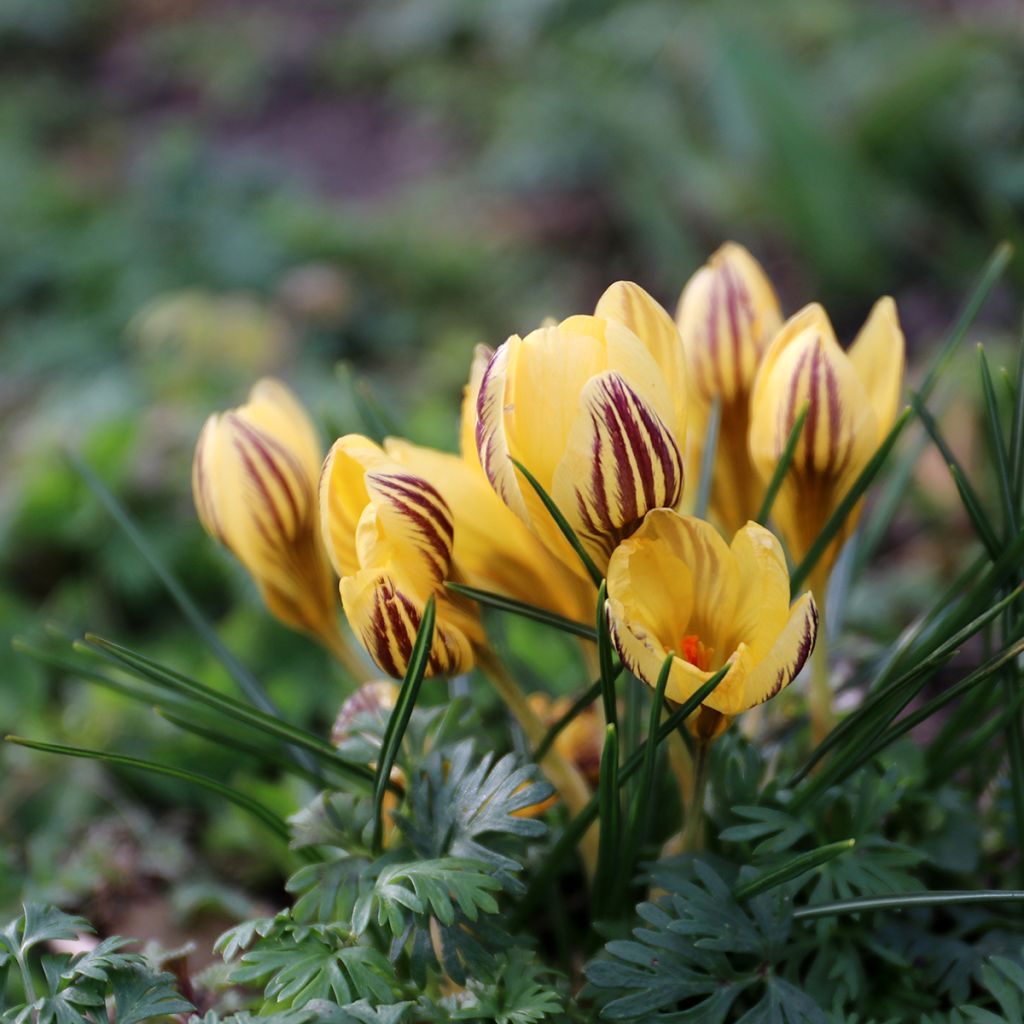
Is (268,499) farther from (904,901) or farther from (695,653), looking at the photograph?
(904,901)

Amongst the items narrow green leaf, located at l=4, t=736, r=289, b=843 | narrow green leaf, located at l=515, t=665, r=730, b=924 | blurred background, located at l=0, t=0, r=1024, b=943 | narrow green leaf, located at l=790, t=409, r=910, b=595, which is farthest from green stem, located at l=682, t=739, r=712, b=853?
blurred background, located at l=0, t=0, r=1024, b=943

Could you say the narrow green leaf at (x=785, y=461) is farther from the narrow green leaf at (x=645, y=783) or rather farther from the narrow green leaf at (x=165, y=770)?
the narrow green leaf at (x=165, y=770)

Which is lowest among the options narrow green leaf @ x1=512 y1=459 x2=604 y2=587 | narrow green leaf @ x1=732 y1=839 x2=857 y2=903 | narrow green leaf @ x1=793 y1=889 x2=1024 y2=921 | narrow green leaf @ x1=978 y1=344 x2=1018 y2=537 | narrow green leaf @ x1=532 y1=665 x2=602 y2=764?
narrow green leaf @ x1=793 y1=889 x2=1024 y2=921

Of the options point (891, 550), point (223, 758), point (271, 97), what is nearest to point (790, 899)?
point (223, 758)

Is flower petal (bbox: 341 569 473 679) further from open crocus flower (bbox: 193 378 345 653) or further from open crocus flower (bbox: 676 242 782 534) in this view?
open crocus flower (bbox: 676 242 782 534)

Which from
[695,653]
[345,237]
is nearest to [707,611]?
[695,653]

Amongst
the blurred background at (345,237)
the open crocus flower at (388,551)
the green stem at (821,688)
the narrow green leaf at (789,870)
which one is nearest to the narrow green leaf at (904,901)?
the narrow green leaf at (789,870)

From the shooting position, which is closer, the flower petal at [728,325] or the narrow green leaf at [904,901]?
the narrow green leaf at [904,901]
